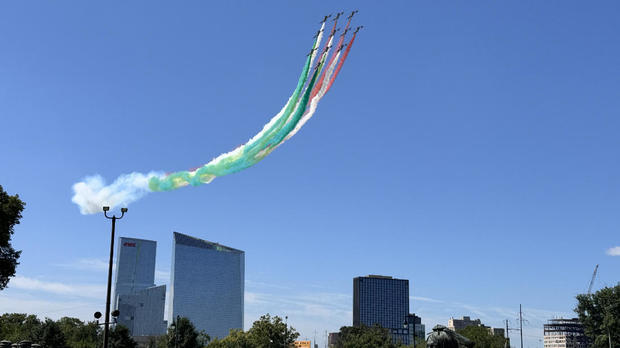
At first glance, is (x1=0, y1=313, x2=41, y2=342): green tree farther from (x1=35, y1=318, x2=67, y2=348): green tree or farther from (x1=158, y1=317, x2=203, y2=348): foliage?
(x1=158, y1=317, x2=203, y2=348): foliage

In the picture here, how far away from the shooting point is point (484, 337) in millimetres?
106812

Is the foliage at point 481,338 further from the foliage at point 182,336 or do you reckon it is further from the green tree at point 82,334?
the green tree at point 82,334

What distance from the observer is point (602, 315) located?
103 metres

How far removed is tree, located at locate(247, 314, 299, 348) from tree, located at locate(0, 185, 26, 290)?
1971 inches

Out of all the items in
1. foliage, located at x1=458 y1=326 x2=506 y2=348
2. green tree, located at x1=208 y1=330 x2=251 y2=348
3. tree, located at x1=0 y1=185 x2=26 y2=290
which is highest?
tree, located at x1=0 y1=185 x2=26 y2=290

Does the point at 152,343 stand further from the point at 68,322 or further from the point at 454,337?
the point at 454,337

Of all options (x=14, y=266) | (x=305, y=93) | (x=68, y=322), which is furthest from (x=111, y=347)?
(x=305, y=93)

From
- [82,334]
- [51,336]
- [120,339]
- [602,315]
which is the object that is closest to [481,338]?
[602,315]

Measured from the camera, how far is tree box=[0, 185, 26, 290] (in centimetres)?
4966

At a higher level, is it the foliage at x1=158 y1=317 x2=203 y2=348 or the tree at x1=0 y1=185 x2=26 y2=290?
the tree at x1=0 y1=185 x2=26 y2=290

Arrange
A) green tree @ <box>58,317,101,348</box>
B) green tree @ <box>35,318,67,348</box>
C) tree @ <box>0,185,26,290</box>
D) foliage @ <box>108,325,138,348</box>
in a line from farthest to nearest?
green tree @ <box>58,317,101,348</box> < foliage @ <box>108,325,138,348</box> < green tree @ <box>35,318,67,348</box> < tree @ <box>0,185,26,290</box>

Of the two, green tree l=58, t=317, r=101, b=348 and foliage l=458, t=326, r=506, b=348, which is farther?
green tree l=58, t=317, r=101, b=348

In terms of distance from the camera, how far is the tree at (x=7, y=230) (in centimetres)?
4966

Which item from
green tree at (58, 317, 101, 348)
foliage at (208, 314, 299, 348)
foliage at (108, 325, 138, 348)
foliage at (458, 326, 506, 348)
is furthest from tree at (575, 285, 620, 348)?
green tree at (58, 317, 101, 348)
